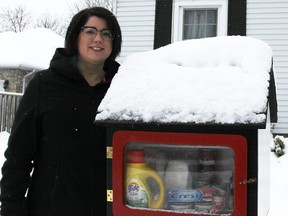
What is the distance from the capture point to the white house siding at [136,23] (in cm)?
783

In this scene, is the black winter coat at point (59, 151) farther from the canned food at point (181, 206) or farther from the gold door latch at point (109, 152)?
the canned food at point (181, 206)

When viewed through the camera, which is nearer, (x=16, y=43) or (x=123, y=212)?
(x=123, y=212)

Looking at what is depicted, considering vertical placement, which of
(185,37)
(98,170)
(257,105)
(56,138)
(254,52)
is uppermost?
(185,37)

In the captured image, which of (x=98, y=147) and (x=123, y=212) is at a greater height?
(x=98, y=147)

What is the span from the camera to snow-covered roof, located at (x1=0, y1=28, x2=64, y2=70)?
13453 millimetres

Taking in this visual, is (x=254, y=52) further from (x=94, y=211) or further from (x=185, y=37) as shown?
(x=185, y=37)

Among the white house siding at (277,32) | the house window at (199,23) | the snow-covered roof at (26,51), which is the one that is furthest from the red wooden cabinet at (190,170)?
the snow-covered roof at (26,51)

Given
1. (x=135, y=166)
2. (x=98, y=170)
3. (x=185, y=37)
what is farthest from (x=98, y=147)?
(x=185, y=37)

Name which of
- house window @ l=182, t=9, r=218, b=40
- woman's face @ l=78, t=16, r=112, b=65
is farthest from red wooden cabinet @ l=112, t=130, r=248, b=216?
house window @ l=182, t=9, r=218, b=40

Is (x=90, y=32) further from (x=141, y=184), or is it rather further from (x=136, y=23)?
(x=136, y=23)

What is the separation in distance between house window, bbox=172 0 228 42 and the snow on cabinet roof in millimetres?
6068

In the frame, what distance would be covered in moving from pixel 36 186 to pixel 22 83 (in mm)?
12293

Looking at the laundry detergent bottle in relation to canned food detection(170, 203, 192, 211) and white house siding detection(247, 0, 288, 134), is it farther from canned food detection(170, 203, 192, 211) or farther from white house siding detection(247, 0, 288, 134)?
white house siding detection(247, 0, 288, 134)

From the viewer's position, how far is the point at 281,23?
737 cm
